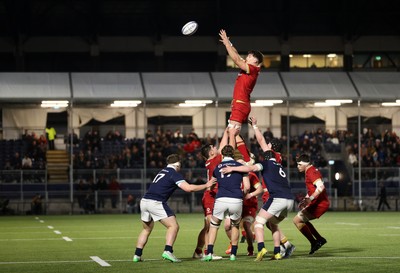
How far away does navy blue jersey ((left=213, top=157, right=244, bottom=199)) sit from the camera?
17156 millimetres

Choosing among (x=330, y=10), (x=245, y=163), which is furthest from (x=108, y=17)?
(x=245, y=163)

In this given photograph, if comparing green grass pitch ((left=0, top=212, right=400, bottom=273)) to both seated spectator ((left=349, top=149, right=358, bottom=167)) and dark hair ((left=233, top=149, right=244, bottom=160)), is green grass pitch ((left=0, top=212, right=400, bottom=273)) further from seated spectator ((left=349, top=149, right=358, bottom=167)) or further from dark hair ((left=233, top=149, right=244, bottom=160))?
seated spectator ((left=349, top=149, right=358, bottom=167))

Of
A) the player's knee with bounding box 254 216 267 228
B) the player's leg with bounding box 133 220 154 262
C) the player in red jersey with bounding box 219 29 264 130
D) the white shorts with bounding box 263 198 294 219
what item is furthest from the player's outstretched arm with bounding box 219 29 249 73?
the player's leg with bounding box 133 220 154 262

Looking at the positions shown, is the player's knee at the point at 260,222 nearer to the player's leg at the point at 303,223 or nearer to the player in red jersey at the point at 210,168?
the player in red jersey at the point at 210,168

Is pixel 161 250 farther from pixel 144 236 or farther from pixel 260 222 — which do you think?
pixel 260 222

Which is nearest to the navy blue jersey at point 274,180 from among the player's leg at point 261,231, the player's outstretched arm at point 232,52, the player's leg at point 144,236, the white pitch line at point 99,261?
the player's leg at point 261,231

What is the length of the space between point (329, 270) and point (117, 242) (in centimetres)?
993

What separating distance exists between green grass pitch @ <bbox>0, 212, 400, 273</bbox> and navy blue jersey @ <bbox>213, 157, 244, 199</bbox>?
126 centimetres

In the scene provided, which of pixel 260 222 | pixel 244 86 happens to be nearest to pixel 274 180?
pixel 260 222

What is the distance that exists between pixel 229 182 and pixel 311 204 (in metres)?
3.19

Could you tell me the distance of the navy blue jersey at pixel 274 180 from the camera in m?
17.8

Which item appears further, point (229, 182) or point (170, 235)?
point (170, 235)

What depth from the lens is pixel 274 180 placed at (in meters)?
17.8

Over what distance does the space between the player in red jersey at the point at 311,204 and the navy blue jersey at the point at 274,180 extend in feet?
5.33
